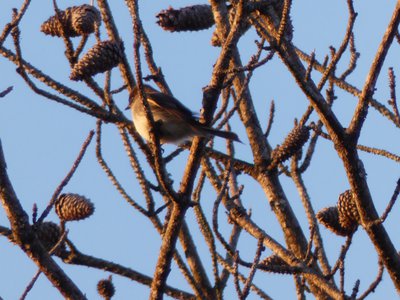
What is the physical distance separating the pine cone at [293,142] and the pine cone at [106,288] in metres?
1.10

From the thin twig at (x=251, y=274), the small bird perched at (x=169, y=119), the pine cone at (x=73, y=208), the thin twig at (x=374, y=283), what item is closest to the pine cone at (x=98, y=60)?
the pine cone at (x=73, y=208)

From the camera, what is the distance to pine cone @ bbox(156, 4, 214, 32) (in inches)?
181

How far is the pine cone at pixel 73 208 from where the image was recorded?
3.95m

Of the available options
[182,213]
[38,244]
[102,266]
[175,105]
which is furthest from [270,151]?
[38,244]

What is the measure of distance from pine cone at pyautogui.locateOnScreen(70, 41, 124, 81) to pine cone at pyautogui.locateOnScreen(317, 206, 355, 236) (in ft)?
3.92

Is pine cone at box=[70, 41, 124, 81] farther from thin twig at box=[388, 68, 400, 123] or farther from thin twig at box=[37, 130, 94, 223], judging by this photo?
thin twig at box=[388, 68, 400, 123]

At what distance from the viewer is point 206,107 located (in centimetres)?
301

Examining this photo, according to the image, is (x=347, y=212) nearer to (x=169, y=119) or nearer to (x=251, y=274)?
(x=251, y=274)

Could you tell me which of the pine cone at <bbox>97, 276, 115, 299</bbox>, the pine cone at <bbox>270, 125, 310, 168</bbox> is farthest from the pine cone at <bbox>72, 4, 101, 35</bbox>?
the pine cone at <bbox>97, 276, 115, 299</bbox>

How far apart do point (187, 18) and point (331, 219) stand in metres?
1.53

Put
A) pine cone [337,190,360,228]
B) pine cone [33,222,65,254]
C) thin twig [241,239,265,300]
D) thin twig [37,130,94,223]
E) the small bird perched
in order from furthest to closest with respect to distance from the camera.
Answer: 1. the small bird perched
2. pine cone [33,222,65,254]
3. pine cone [337,190,360,228]
4. thin twig [37,130,94,223]
5. thin twig [241,239,265,300]

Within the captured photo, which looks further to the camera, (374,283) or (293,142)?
(293,142)

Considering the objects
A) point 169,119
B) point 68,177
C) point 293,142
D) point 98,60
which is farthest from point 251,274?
point 169,119

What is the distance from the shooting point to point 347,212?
133 inches
